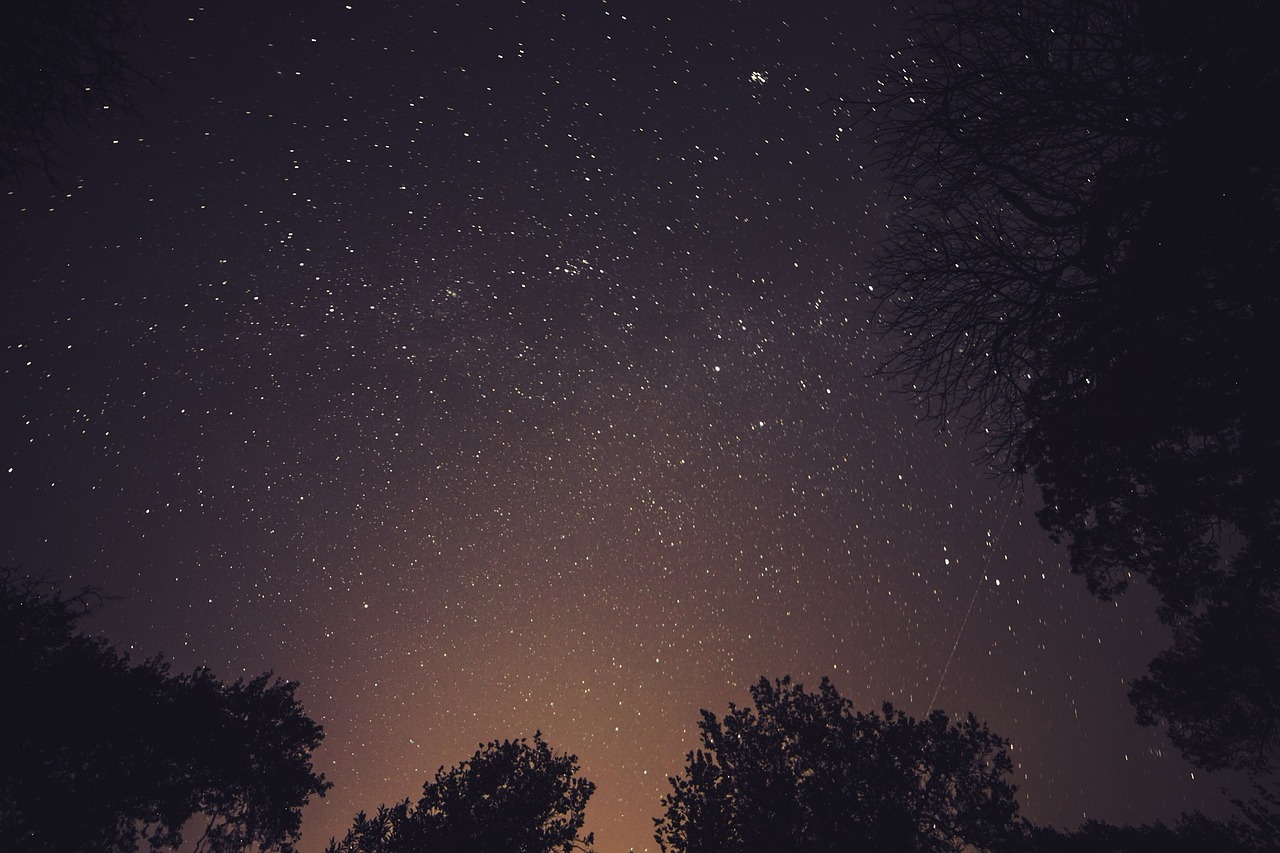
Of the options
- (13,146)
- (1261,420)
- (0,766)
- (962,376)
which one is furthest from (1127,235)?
(0,766)

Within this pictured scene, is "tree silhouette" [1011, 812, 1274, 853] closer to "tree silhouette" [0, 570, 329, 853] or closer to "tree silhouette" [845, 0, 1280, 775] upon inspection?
"tree silhouette" [845, 0, 1280, 775]

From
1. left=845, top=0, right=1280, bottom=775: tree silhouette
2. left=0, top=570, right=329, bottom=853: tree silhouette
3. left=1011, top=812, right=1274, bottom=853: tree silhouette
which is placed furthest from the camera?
left=1011, top=812, right=1274, bottom=853: tree silhouette

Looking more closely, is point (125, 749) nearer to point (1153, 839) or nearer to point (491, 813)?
point (491, 813)

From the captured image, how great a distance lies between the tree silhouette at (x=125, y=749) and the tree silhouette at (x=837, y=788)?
8.99 meters

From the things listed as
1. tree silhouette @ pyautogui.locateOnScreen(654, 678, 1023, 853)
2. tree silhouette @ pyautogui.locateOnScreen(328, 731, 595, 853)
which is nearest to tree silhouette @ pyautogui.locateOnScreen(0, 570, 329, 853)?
tree silhouette @ pyautogui.locateOnScreen(328, 731, 595, 853)

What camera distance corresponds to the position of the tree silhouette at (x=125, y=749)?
8312 millimetres

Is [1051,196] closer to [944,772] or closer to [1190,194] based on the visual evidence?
[1190,194]

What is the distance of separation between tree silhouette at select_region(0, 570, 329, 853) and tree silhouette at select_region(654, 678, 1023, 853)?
8994mm

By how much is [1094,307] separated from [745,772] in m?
13.2

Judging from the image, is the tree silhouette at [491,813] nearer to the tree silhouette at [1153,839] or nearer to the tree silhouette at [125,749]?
the tree silhouette at [125,749]

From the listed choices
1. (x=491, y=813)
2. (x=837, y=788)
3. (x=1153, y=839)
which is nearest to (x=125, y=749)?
(x=491, y=813)

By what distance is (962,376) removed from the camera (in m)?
3.14

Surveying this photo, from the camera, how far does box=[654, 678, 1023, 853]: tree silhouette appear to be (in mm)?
10914

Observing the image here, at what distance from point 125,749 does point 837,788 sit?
1460cm
